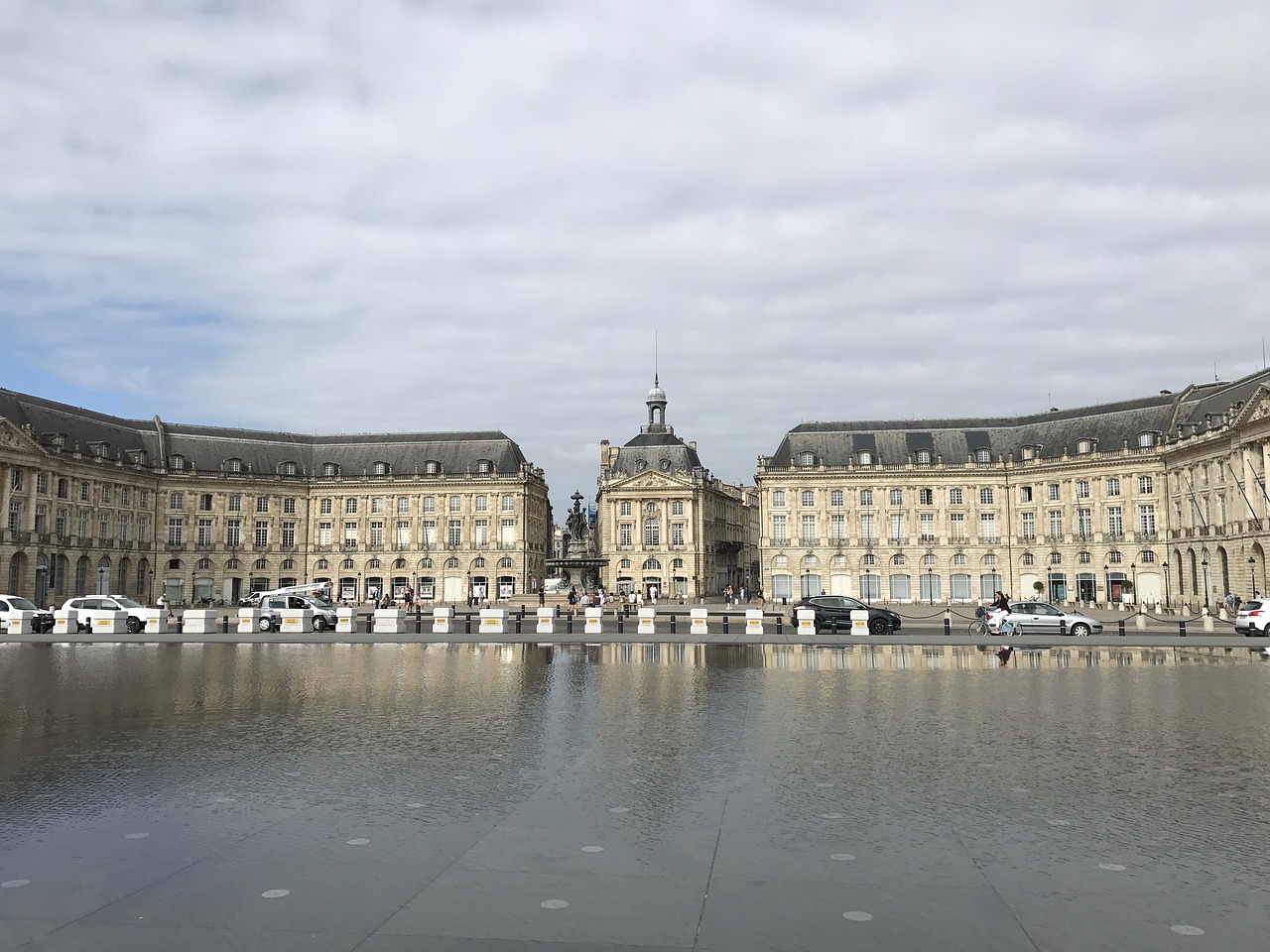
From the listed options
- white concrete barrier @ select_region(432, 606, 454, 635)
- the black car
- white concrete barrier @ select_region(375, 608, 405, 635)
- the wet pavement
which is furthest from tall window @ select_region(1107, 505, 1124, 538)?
the wet pavement

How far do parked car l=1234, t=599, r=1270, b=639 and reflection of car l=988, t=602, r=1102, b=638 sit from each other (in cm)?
538

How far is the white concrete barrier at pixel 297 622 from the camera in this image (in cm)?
4103

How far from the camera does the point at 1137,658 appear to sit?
27.3 m

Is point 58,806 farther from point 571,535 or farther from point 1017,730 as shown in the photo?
point 571,535

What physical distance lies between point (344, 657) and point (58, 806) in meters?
19.0

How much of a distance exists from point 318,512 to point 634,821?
90.0 m

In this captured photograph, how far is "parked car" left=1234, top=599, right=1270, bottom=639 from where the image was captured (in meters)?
37.5

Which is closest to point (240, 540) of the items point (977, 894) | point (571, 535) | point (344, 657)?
point (571, 535)

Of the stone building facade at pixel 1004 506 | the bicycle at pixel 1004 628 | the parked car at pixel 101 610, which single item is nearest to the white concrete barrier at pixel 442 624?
the parked car at pixel 101 610

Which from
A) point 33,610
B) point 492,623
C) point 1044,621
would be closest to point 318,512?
point 33,610

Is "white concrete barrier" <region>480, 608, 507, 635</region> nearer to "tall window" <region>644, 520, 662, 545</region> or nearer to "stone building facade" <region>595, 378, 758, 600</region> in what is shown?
"stone building facade" <region>595, 378, 758, 600</region>

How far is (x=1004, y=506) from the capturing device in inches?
3371

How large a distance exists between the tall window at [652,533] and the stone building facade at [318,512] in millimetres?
11067

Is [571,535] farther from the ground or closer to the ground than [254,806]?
farther from the ground
